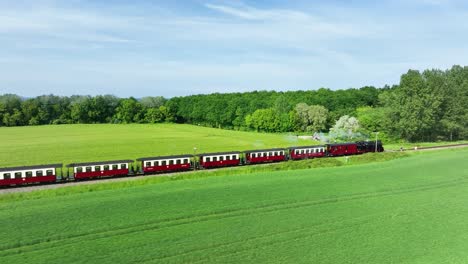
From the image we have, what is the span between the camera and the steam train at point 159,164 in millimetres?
36000

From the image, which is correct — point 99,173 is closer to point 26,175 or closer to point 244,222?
point 26,175

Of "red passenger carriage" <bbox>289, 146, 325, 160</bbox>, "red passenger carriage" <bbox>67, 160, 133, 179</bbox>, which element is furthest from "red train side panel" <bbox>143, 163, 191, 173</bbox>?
"red passenger carriage" <bbox>289, 146, 325, 160</bbox>

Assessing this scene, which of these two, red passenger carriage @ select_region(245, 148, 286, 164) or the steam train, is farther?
red passenger carriage @ select_region(245, 148, 286, 164)

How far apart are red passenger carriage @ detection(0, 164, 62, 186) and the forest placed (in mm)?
61110

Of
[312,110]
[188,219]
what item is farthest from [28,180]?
[312,110]

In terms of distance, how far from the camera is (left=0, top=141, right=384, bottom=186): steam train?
36.0 meters

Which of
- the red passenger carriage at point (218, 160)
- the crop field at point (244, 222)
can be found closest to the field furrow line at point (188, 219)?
the crop field at point (244, 222)

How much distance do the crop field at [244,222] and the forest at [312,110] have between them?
43.0 m

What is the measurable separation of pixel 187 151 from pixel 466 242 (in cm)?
5029

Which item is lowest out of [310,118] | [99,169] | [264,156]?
[99,169]

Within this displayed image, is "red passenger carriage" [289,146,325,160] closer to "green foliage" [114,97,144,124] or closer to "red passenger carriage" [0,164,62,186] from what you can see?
"red passenger carriage" [0,164,62,186]

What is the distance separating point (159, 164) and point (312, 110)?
70.1 meters

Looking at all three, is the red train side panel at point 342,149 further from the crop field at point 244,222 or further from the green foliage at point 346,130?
the crop field at point 244,222

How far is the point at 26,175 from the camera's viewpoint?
117ft
